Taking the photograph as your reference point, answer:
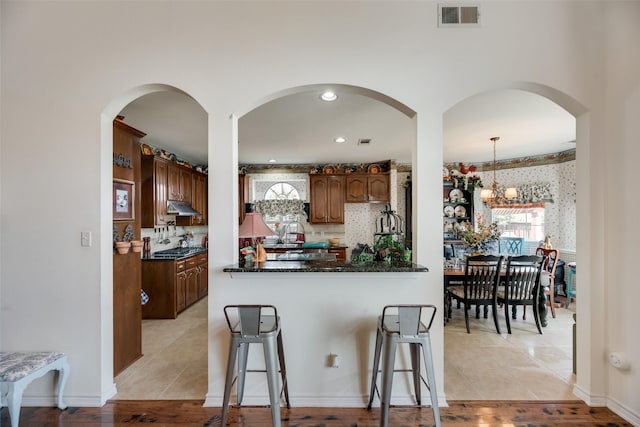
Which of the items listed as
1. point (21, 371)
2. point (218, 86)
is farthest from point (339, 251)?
point (21, 371)

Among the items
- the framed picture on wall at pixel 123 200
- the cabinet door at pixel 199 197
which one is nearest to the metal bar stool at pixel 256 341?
the framed picture on wall at pixel 123 200

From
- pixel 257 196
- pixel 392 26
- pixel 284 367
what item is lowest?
pixel 284 367

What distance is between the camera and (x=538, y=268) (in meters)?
3.55

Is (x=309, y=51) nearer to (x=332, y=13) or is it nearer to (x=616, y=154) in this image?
(x=332, y=13)

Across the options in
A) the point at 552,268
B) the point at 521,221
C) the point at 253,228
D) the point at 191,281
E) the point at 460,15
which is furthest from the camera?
the point at 521,221

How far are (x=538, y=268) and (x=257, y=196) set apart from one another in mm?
5202

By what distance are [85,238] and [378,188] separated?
513 centimetres

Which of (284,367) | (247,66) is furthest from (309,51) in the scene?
(284,367)

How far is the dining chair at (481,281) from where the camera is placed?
3512mm

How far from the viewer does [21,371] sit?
1845 millimetres

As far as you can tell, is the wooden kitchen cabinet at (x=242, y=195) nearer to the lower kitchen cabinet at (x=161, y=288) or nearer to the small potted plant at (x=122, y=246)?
the lower kitchen cabinet at (x=161, y=288)

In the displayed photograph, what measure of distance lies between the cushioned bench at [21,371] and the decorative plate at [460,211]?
21.0 ft

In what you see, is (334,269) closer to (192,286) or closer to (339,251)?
(192,286)

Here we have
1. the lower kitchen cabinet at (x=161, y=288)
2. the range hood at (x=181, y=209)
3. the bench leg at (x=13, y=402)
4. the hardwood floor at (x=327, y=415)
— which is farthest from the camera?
the range hood at (x=181, y=209)
